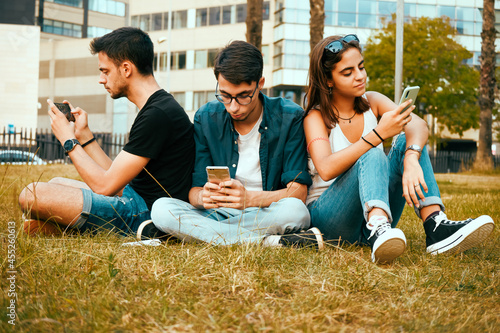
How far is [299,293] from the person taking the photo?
2.29m

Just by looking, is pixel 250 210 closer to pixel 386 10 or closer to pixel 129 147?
pixel 129 147

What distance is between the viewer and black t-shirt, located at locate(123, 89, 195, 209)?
3.49 meters

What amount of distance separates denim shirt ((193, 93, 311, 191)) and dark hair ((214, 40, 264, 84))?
0.32 m

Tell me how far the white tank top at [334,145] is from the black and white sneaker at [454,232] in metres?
0.60

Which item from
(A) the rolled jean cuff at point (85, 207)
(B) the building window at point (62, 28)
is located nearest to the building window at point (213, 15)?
(B) the building window at point (62, 28)

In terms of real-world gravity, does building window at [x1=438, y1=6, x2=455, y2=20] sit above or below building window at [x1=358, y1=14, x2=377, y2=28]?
above

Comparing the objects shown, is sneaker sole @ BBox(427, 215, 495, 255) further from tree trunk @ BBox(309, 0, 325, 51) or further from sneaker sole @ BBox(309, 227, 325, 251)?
tree trunk @ BBox(309, 0, 325, 51)

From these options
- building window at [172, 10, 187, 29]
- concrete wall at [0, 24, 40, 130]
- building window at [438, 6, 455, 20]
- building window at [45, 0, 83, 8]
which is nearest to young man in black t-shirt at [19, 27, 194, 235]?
concrete wall at [0, 24, 40, 130]

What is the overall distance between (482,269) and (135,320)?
76.0 inches

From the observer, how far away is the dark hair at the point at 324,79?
3.52 m

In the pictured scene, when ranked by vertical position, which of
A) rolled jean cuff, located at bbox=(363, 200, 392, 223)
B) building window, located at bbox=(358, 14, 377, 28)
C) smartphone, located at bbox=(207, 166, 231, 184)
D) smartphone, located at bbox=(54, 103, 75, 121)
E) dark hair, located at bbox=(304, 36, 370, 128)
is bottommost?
rolled jean cuff, located at bbox=(363, 200, 392, 223)

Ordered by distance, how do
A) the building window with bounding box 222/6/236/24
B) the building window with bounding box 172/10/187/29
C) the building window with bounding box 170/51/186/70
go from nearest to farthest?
the building window with bounding box 222/6/236/24, the building window with bounding box 170/51/186/70, the building window with bounding box 172/10/187/29

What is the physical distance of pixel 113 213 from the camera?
359 centimetres

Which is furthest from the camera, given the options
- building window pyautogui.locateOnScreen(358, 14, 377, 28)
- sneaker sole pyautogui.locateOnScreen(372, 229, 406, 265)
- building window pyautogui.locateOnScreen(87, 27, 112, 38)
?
building window pyautogui.locateOnScreen(87, 27, 112, 38)
